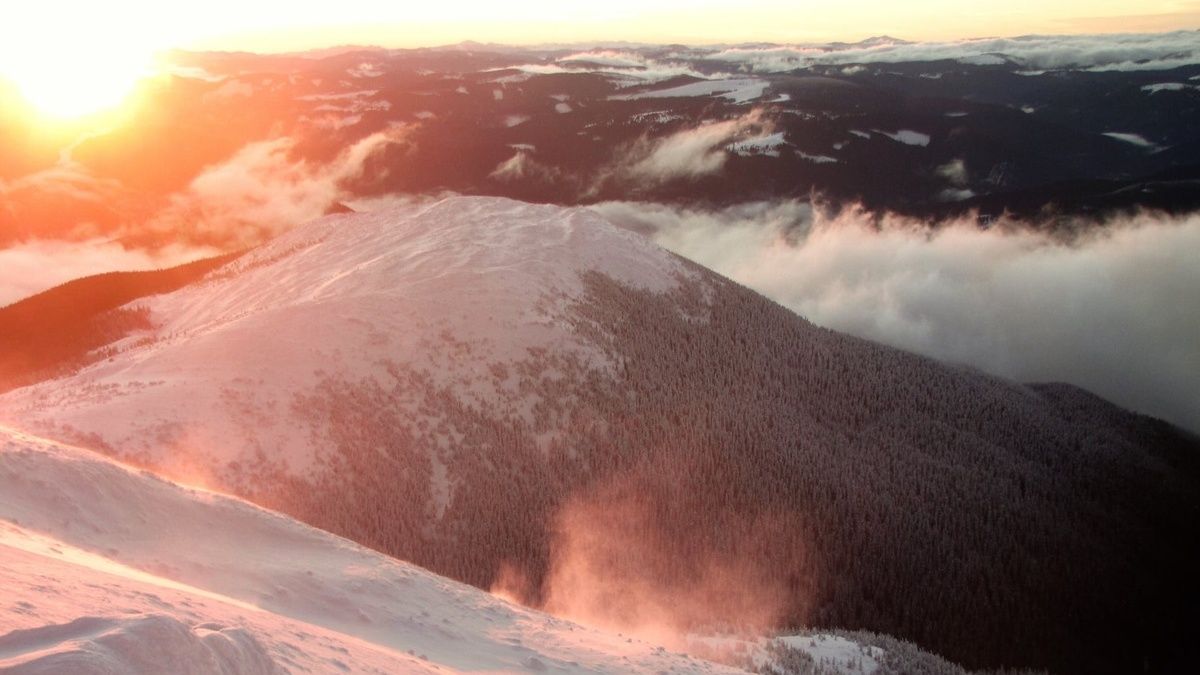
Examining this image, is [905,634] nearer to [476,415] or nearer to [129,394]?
[476,415]

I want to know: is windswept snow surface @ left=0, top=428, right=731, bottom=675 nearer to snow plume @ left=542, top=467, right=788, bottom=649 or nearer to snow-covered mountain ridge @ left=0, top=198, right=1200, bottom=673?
snow-covered mountain ridge @ left=0, top=198, right=1200, bottom=673

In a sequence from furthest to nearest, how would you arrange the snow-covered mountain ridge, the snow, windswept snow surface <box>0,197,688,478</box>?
the snow-covered mountain ridge → windswept snow surface <box>0,197,688,478</box> → the snow

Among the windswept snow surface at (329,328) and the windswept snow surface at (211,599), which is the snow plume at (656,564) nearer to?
the windswept snow surface at (329,328)

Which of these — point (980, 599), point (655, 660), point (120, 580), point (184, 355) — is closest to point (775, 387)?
point (980, 599)

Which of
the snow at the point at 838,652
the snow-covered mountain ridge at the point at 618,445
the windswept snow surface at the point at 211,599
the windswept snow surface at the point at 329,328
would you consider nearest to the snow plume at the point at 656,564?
the snow-covered mountain ridge at the point at 618,445

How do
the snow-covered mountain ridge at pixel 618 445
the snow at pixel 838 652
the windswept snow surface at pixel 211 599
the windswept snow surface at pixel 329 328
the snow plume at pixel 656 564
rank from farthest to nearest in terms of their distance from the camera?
1. the snow-covered mountain ridge at pixel 618 445
2. the snow plume at pixel 656 564
3. the windswept snow surface at pixel 329 328
4. the snow at pixel 838 652
5. the windswept snow surface at pixel 211 599

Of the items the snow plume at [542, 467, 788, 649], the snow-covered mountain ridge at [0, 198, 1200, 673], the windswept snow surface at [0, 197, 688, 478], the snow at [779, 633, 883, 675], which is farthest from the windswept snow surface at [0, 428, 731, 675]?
the snow plume at [542, 467, 788, 649]
